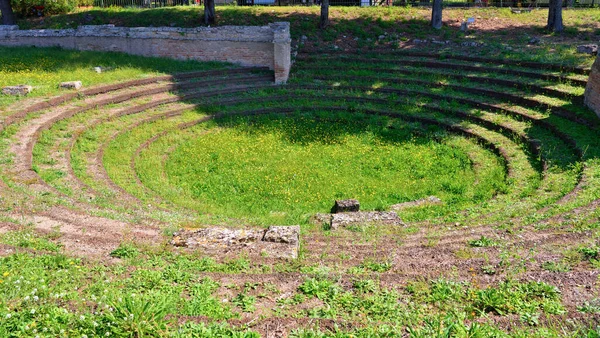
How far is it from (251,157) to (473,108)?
23.5 feet

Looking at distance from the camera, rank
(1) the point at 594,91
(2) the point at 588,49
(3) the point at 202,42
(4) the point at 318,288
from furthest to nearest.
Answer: (3) the point at 202,42, (2) the point at 588,49, (1) the point at 594,91, (4) the point at 318,288

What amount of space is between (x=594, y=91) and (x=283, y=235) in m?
10.1

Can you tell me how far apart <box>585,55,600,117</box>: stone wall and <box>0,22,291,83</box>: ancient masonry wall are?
9827 millimetres

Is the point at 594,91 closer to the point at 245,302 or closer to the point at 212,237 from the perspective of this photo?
the point at 212,237

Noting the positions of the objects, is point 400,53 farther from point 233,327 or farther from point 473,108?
point 233,327

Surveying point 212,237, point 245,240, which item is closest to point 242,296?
point 245,240

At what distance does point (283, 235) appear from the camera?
7.79m

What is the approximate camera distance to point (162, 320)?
4.86 meters

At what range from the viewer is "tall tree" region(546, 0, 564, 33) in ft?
67.5

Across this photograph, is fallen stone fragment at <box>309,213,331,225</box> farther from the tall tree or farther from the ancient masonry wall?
the tall tree

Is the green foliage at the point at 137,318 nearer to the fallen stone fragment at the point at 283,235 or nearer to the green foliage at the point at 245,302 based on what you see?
the green foliage at the point at 245,302

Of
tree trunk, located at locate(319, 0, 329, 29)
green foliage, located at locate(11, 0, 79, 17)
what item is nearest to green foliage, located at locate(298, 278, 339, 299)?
tree trunk, located at locate(319, 0, 329, 29)

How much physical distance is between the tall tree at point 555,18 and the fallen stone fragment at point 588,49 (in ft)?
12.5

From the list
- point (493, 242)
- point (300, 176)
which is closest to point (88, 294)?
point (493, 242)
